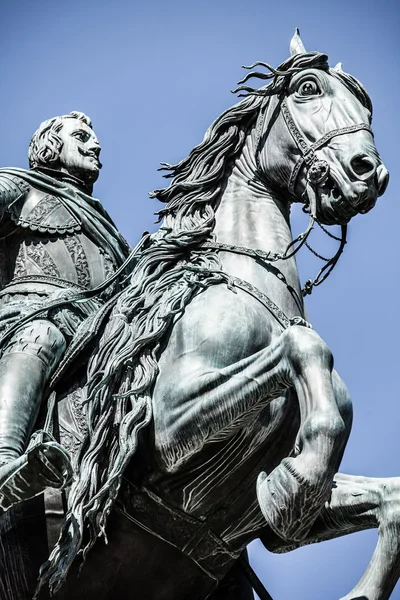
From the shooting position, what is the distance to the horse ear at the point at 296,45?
11531 millimetres

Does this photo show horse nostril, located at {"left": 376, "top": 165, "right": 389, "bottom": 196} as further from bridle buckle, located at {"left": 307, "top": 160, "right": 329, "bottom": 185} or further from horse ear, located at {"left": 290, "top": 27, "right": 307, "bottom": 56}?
horse ear, located at {"left": 290, "top": 27, "right": 307, "bottom": 56}

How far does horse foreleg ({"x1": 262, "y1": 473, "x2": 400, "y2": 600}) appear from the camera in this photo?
9.89 m

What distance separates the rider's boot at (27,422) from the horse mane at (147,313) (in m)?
0.33

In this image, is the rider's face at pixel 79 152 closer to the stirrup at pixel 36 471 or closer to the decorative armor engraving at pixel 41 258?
the decorative armor engraving at pixel 41 258

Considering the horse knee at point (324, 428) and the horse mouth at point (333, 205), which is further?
the horse mouth at point (333, 205)

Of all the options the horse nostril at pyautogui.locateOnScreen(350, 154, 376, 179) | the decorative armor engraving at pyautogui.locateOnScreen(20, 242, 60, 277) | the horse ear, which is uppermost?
the horse ear

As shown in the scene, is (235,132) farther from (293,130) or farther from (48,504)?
(48,504)

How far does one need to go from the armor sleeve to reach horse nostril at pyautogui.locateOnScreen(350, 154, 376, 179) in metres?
2.42

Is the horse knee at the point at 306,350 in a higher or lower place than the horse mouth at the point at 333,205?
lower

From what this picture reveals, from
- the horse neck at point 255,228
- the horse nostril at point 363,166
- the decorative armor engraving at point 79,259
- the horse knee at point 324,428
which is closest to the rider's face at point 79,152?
the decorative armor engraving at point 79,259

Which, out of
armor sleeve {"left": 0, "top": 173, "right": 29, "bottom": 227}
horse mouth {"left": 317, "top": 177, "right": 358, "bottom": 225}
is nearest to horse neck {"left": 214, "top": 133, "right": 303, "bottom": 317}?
horse mouth {"left": 317, "top": 177, "right": 358, "bottom": 225}

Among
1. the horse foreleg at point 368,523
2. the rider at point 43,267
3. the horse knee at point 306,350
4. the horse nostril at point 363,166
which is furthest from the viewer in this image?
the horse nostril at point 363,166

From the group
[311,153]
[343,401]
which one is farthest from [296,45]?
[343,401]

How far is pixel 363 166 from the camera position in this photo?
10438mm
